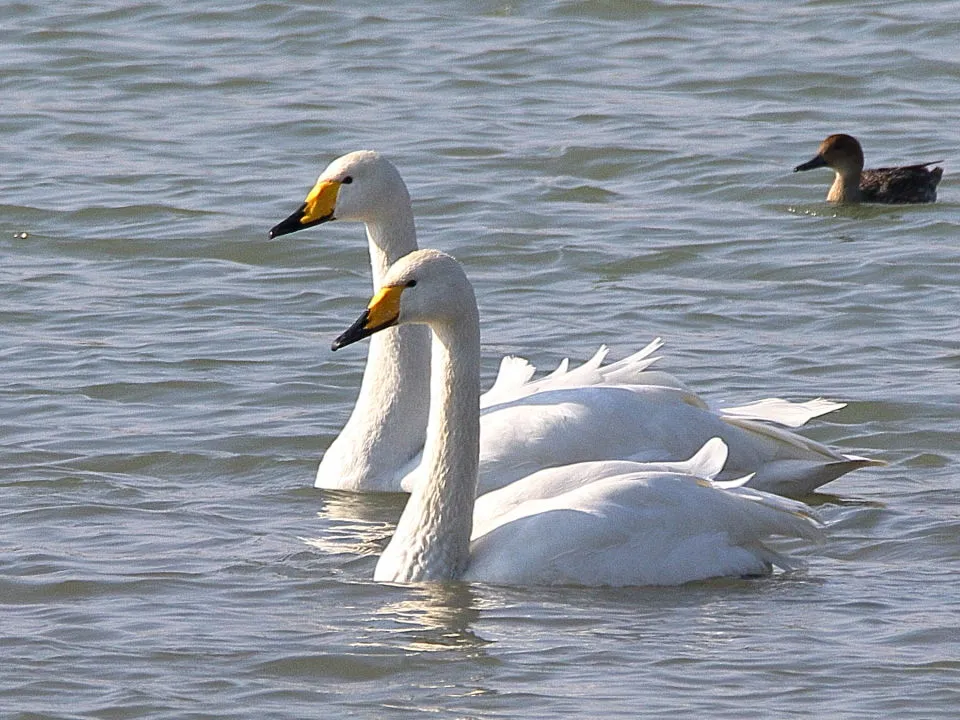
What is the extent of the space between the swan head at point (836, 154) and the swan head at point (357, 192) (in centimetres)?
563

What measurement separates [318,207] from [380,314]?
1726 mm

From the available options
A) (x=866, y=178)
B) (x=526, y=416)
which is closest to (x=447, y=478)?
(x=526, y=416)

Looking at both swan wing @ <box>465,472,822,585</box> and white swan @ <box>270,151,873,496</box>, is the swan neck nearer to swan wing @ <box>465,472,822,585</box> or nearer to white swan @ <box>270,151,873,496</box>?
white swan @ <box>270,151,873,496</box>

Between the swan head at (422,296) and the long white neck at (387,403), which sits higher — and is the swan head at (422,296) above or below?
above

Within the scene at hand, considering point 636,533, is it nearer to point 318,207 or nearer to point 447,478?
point 447,478

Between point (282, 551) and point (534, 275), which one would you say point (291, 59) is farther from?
point (282, 551)

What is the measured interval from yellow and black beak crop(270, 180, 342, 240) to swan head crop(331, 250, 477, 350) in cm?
165

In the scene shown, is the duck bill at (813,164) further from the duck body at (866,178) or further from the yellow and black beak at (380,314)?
the yellow and black beak at (380,314)

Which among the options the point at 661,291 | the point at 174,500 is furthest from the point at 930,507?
the point at 661,291

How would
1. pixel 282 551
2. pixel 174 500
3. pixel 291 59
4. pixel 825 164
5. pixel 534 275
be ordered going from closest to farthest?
pixel 282 551 → pixel 174 500 → pixel 534 275 → pixel 825 164 → pixel 291 59

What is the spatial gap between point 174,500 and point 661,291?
373 cm

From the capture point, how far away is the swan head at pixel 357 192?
8344mm

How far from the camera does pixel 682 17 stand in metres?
17.6

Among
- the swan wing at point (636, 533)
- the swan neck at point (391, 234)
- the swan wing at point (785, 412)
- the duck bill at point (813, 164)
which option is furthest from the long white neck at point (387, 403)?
the duck bill at point (813, 164)
